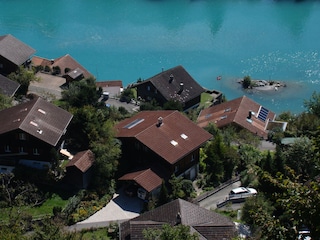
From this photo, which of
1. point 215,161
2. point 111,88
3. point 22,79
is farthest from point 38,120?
point 111,88

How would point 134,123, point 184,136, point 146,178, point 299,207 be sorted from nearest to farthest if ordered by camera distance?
1. point 299,207
2. point 146,178
3. point 184,136
4. point 134,123

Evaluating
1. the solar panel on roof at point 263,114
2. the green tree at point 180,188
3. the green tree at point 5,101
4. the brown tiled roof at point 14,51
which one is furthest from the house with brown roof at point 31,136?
the solar panel on roof at point 263,114

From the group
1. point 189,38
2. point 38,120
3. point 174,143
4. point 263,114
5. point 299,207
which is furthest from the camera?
point 189,38

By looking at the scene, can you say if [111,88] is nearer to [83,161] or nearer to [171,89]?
[171,89]

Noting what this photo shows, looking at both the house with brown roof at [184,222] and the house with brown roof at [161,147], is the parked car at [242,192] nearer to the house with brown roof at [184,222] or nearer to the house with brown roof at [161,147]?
the house with brown roof at [161,147]

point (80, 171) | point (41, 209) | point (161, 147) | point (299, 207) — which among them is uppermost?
point (299, 207)

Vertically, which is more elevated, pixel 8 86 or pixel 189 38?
pixel 8 86
